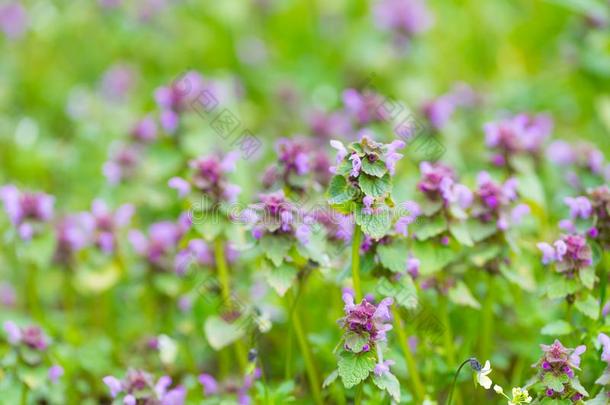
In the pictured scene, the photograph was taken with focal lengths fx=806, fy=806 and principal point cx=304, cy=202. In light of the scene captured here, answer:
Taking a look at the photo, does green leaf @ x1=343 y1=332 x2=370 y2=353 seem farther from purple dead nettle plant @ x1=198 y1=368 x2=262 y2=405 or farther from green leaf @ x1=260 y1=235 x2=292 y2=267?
purple dead nettle plant @ x1=198 y1=368 x2=262 y2=405

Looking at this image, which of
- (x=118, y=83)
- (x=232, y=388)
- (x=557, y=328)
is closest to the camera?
(x=557, y=328)

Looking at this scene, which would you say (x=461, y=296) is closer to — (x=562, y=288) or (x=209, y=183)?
(x=562, y=288)

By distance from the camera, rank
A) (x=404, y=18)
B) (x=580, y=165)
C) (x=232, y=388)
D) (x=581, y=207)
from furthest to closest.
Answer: (x=404, y=18)
(x=580, y=165)
(x=232, y=388)
(x=581, y=207)

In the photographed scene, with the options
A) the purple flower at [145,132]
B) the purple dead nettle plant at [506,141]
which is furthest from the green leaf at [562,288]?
the purple flower at [145,132]

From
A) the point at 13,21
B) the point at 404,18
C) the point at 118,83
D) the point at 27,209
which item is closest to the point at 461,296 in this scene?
the point at 27,209

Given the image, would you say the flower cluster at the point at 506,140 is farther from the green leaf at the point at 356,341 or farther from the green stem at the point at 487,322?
the green leaf at the point at 356,341

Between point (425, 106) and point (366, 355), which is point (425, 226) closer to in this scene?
point (366, 355)

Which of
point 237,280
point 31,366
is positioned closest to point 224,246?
point 237,280
